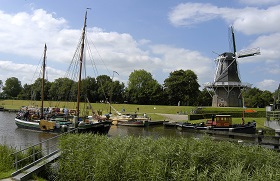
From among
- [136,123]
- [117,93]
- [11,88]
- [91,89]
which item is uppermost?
[11,88]

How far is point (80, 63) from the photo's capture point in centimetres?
3272

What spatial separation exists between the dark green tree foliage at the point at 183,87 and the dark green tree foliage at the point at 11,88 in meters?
84.5

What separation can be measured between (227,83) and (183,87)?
2513 cm

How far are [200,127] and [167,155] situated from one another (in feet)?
87.4

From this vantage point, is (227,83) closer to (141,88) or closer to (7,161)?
(141,88)

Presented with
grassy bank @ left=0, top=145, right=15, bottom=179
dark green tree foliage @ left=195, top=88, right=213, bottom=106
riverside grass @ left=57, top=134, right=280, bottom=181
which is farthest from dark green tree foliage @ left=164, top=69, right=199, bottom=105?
riverside grass @ left=57, top=134, right=280, bottom=181

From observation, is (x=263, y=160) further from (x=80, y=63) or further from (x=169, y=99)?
(x=169, y=99)

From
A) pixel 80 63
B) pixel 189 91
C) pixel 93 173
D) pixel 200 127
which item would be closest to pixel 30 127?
pixel 80 63

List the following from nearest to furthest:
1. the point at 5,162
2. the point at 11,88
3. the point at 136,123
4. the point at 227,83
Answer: the point at 5,162 → the point at 136,123 → the point at 227,83 → the point at 11,88

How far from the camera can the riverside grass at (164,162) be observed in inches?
326

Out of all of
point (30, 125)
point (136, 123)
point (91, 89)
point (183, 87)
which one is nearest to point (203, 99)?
point (183, 87)

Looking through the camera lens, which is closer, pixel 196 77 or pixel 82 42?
pixel 82 42

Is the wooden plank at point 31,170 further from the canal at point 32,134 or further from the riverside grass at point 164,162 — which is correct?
the canal at point 32,134

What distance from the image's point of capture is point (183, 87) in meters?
83.7
